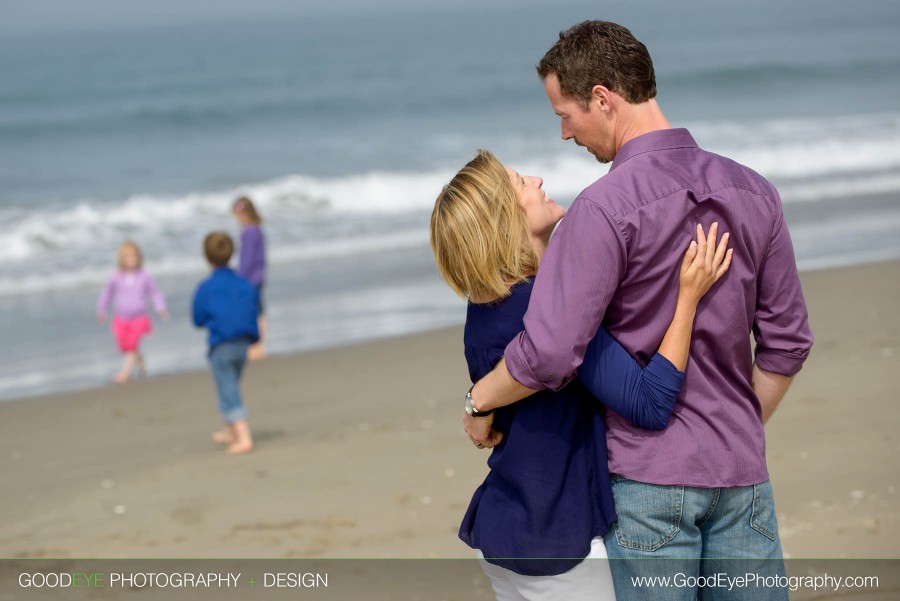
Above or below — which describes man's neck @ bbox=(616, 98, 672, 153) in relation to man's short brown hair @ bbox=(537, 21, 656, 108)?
below

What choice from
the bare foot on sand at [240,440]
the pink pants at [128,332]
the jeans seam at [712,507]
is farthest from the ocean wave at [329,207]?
the jeans seam at [712,507]

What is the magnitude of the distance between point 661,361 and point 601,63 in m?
0.62

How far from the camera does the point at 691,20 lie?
224 ft

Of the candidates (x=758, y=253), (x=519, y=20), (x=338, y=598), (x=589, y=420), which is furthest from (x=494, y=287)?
(x=519, y=20)

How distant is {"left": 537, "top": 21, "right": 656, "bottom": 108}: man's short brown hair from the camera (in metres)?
2.16

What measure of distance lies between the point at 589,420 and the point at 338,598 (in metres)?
2.18

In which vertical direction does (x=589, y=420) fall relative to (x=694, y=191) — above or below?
below

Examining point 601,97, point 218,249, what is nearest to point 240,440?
point 218,249

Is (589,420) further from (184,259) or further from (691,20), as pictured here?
(691,20)

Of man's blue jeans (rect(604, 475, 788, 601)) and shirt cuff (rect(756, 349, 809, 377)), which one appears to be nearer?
man's blue jeans (rect(604, 475, 788, 601))

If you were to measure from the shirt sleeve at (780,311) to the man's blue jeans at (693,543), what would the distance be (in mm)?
295

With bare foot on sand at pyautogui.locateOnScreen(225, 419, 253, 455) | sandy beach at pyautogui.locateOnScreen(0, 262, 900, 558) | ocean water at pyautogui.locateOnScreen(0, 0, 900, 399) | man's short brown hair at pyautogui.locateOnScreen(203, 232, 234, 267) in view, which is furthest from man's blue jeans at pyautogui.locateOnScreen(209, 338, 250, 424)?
ocean water at pyautogui.locateOnScreen(0, 0, 900, 399)

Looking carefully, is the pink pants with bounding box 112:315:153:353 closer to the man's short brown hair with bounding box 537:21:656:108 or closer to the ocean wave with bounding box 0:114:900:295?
the ocean wave with bounding box 0:114:900:295

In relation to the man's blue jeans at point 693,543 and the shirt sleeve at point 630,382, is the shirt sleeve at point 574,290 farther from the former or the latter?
the man's blue jeans at point 693,543
